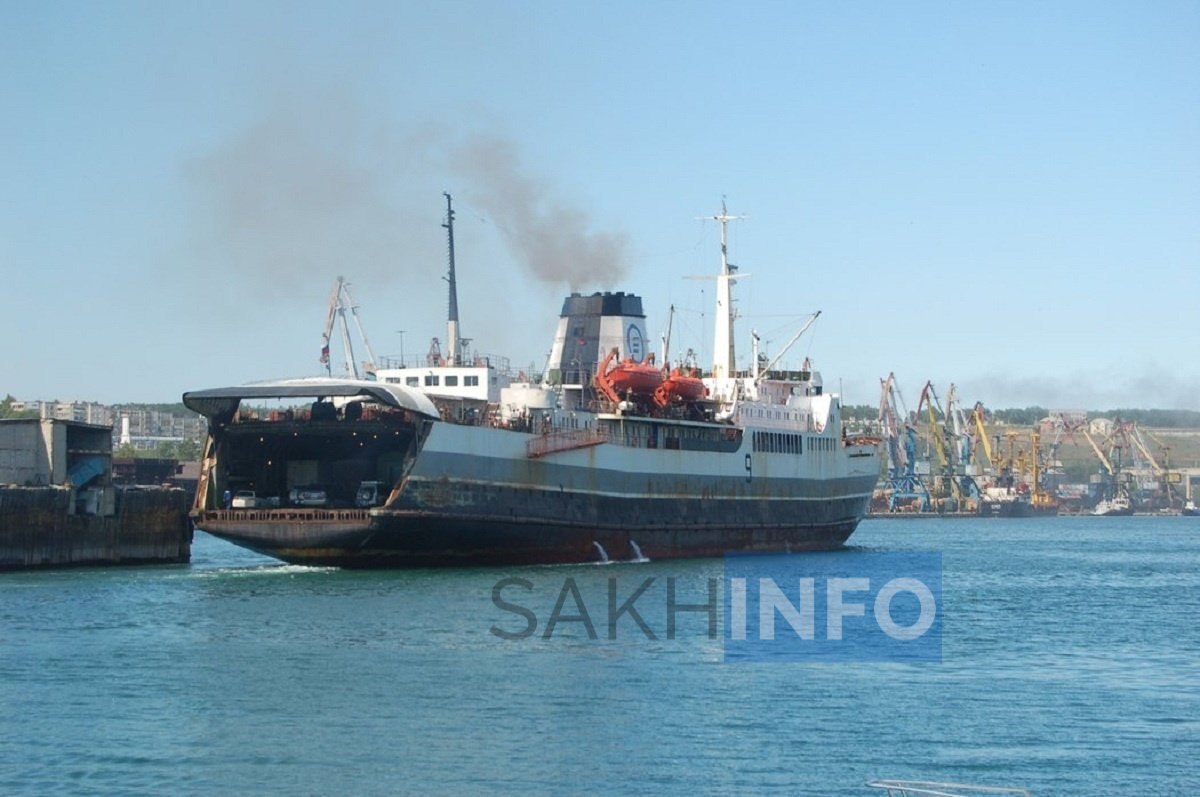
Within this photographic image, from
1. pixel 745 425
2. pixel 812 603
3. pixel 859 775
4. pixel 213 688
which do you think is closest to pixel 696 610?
pixel 812 603

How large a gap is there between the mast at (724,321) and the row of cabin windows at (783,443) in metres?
4.78

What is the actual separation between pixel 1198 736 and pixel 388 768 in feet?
43.0

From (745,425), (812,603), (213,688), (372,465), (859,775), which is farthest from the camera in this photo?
(745,425)

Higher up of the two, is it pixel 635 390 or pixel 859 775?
pixel 635 390

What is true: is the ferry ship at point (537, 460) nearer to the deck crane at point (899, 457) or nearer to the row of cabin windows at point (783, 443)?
the row of cabin windows at point (783, 443)

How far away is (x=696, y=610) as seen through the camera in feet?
146

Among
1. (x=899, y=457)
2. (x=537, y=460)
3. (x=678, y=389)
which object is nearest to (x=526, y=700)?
(x=537, y=460)

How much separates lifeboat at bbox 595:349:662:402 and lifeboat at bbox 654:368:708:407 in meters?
0.50

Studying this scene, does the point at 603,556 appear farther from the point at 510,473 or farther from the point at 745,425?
the point at 745,425

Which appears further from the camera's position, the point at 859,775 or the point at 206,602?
the point at 206,602

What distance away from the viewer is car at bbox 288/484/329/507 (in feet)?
168

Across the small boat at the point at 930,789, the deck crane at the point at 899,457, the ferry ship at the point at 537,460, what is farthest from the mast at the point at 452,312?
the deck crane at the point at 899,457

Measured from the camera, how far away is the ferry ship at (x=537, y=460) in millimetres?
49844

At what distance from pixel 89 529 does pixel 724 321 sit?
1242 inches
